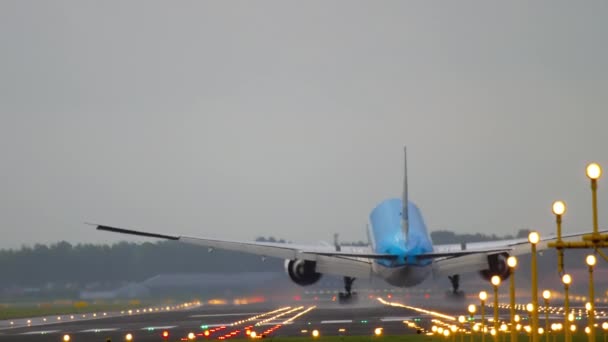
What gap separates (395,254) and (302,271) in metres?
7.67

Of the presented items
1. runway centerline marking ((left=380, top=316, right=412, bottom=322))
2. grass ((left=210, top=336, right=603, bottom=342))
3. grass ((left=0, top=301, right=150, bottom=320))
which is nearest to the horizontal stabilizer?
runway centerline marking ((left=380, top=316, right=412, bottom=322))

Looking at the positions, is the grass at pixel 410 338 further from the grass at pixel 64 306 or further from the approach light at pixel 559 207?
the grass at pixel 64 306

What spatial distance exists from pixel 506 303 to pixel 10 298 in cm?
4688

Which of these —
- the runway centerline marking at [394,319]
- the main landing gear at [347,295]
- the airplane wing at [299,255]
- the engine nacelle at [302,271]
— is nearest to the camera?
the runway centerline marking at [394,319]

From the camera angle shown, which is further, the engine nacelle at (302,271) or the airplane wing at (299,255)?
the engine nacelle at (302,271)

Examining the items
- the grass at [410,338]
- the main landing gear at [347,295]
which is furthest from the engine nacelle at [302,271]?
the grass at [410,338]

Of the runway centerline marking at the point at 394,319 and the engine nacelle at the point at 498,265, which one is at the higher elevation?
the engine nacelle at the point at 498,265

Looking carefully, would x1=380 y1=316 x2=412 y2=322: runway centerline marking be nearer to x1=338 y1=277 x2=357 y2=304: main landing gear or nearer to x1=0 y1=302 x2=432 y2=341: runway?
x1=0 y1=302 x2=432 y2=341: runway

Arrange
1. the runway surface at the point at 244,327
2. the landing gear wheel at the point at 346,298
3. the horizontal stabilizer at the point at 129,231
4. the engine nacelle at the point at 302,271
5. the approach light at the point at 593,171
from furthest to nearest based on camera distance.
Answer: the landing gear wheel at the point at 346,298, the engine nacelle at the point at 302,271, the horizontal stabilizer at the point at 129,231, the runway surface at the point at 244,327, the approach light at the point at 593,171

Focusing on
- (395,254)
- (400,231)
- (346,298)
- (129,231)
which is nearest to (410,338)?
(395,254)

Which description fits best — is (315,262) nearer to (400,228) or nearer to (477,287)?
(400,228)

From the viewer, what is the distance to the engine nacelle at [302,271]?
2675 inches

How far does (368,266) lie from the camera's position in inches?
2625

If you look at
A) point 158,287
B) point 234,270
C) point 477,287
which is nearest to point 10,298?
point 158,287
